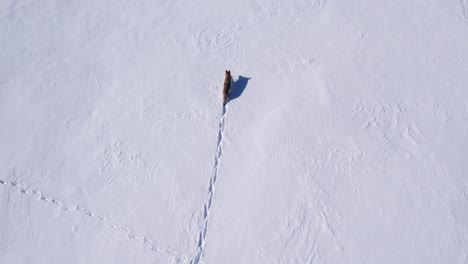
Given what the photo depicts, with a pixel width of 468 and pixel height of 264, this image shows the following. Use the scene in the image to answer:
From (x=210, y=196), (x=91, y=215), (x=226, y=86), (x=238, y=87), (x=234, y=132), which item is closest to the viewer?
(x=91, y=215)

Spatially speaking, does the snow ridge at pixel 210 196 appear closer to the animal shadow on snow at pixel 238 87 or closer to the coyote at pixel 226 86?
the coyote at pixel 226 86

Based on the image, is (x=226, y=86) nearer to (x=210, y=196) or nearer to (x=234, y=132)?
(x=234, y=132)

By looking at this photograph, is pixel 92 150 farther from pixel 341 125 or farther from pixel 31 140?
pixel 341 125

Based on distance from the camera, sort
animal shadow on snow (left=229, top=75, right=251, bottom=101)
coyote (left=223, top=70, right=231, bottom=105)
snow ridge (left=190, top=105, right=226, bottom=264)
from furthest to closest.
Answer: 1. animal shadow on snow (left=229, top=75, right=251, bottom=101)
2. coyote (left=223, top=70, right=231, bottom=105)
3. snow ridge (left=190, top=105, right=226, bottom=264)

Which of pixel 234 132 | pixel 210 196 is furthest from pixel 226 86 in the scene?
pixel 210 196

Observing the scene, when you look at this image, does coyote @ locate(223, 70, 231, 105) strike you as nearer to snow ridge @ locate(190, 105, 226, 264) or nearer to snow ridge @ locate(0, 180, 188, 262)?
snow ridge @ locate(190, 105, 226, 264)

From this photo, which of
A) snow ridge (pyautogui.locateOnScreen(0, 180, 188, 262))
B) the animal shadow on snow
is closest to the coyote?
the animal shadow on snow
